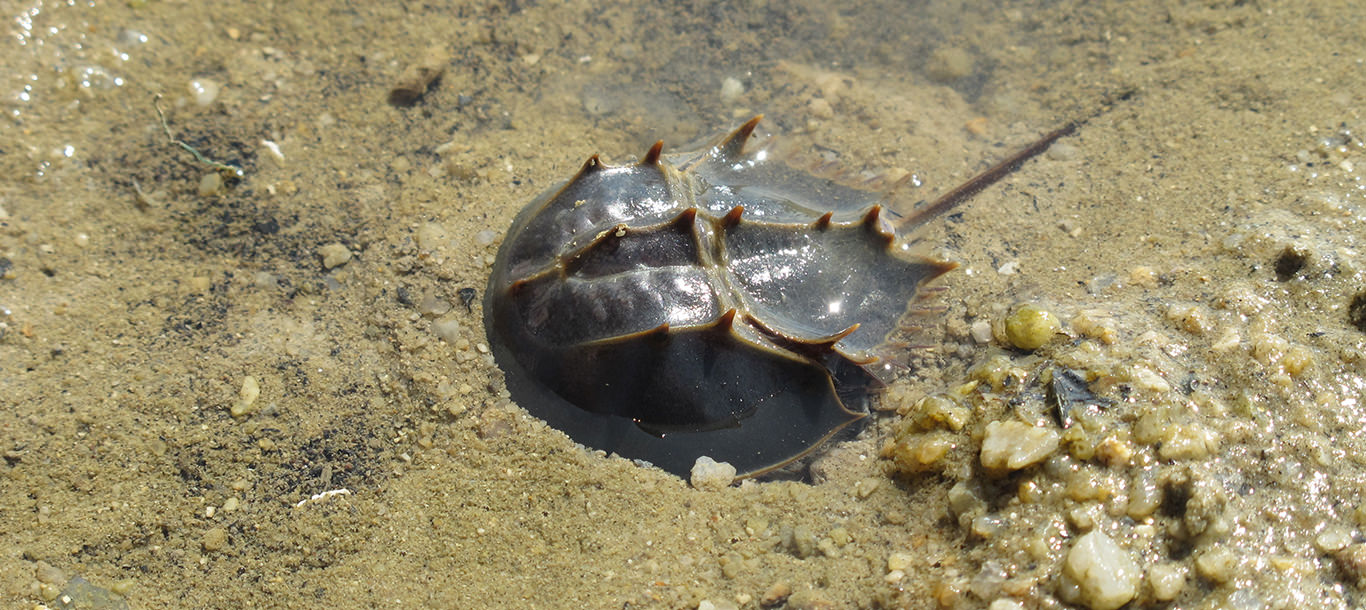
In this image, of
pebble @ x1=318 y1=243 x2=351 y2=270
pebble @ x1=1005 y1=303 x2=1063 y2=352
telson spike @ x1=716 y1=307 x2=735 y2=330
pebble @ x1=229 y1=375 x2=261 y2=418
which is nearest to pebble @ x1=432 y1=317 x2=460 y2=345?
pebble @ x1=318 y1=243 x2=351 y2=270

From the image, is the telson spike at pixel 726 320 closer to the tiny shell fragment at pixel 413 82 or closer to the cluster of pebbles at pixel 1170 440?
the cluster of pebbles at pixel 1170 440

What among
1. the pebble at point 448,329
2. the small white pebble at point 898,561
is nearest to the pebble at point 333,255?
the pebble at point 448,329

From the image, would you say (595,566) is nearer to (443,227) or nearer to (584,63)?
(443,227)

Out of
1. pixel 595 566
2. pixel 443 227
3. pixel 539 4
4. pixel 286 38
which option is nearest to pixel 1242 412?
pixel 595 566

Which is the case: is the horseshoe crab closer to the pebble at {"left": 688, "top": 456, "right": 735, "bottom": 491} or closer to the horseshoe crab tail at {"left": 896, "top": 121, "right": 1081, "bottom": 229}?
the pebble at {"left": 688, "top": 456, "right": 735, "bottom": 491}

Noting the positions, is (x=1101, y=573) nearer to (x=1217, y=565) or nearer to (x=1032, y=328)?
(x=1217, y=565)

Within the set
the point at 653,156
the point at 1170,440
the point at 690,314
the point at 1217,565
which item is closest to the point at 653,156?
the point at 653,156
